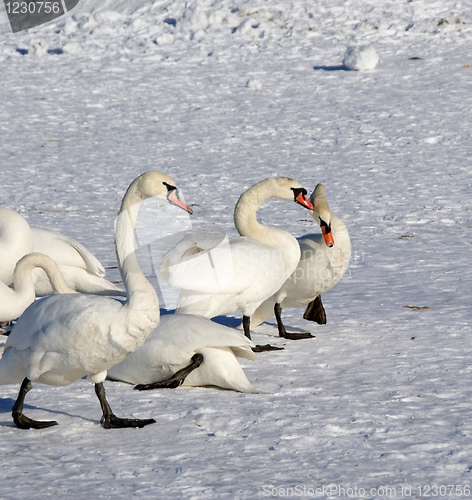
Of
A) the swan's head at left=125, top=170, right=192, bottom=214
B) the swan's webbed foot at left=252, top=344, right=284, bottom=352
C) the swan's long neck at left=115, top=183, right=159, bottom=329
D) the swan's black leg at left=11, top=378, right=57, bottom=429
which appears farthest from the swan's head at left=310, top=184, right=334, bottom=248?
the swan's black leg at left=11, top=378, right=57, bottom=429

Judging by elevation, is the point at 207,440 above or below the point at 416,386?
above

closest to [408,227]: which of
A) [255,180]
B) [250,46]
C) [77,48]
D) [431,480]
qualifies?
[255,180]

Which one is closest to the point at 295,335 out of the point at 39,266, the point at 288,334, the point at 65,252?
the point at 288,334

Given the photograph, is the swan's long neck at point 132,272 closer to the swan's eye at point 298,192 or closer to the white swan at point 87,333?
the white swan at point 87,333

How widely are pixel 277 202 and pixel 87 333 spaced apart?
6.21 meters

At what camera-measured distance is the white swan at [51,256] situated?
507cm

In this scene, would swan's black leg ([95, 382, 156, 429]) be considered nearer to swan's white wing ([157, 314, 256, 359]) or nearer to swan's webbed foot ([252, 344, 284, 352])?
swan's white wing ([157, 314, 256, 359])

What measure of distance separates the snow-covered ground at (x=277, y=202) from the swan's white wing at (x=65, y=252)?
1255 mm

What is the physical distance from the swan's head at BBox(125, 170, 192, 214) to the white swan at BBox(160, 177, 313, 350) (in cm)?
123

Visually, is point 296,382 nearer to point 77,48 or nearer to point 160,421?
point 160,421

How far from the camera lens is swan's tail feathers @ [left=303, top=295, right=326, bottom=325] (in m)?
5.27

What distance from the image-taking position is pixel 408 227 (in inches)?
307

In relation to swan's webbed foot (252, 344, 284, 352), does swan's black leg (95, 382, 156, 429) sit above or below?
above

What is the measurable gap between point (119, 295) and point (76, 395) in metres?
1.42
